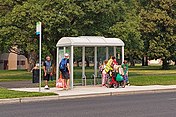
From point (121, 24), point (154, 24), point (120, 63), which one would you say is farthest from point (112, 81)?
point (154, 24)

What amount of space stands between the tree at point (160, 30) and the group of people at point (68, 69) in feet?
126

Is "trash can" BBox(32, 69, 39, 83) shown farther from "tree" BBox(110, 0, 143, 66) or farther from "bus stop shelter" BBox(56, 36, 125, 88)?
"tree" BBox(110, 0, 143, 66)

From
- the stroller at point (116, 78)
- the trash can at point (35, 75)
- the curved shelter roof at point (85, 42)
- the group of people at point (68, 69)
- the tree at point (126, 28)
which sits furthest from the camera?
the tree at point (126, 28)

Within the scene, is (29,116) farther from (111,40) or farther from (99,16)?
(99,16)

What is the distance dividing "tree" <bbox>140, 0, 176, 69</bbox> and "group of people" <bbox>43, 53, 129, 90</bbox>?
3847 cm

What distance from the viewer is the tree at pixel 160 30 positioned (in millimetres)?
61656

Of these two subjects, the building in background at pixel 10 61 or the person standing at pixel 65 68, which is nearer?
the person standing at pixel 65 68

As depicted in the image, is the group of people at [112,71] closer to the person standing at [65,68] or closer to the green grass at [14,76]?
the person standing at [65,68]

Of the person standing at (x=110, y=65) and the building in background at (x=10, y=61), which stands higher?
the building in background at (x=10, y=61)

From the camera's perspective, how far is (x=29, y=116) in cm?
1159

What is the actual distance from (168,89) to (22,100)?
29.9 feet

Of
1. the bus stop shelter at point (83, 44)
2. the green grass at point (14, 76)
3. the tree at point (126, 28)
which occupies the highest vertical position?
the tree at point (126, 28)

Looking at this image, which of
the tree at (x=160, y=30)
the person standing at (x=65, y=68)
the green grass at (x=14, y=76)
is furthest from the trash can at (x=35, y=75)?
the tree at (x=160, y=30)

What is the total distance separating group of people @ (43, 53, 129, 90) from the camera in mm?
20609
